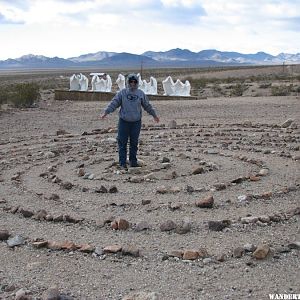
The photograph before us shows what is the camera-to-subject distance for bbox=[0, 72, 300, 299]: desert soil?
15.6 ft

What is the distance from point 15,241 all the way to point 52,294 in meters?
1.57

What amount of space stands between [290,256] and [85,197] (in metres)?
3.23

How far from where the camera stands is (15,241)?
5.80 m

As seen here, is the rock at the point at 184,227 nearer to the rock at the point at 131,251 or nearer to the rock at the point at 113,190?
the rock at the point at 131,251

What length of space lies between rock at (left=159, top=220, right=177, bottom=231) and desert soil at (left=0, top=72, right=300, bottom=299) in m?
0.01

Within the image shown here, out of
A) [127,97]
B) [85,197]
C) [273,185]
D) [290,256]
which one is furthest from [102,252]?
[127,97]

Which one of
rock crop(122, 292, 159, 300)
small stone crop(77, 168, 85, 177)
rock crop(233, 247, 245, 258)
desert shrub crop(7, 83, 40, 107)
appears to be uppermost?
rock crop(233, 247, 245, 258)

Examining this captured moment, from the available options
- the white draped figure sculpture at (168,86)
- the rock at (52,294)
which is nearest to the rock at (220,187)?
the rock at (52,294)

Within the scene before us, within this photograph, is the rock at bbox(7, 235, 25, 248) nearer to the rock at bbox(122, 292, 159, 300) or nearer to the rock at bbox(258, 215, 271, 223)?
the rock at bbox(122, 292, 159, 300)

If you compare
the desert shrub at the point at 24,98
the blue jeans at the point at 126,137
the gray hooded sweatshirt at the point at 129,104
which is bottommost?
the desert shrub at the point at 24,98

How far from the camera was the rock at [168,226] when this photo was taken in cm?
600

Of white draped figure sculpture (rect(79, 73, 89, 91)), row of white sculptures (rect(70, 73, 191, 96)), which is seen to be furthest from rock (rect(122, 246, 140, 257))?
white draped figure sculpture (rect(79, 73, 89, 91))

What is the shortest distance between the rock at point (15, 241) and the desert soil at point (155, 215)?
40 mm

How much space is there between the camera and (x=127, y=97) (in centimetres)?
941
